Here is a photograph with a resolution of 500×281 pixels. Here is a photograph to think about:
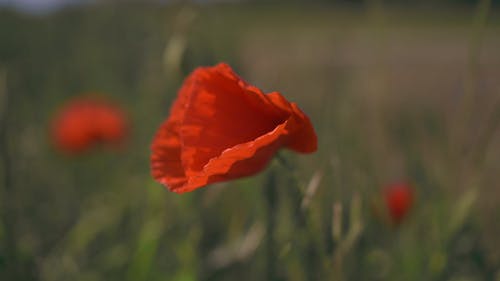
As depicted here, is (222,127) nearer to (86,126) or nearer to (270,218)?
(270,218)

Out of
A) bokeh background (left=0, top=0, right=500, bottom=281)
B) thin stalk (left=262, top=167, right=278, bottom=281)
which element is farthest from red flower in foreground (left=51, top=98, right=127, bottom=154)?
thin stalk (left=262, top=167, right=278, bottom=281)

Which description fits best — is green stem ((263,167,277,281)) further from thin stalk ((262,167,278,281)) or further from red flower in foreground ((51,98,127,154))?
red flower in foreground ((51,98,127,154))

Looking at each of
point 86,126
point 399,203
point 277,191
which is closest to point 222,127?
point 277,191

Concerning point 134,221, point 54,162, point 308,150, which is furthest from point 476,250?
point 54,162

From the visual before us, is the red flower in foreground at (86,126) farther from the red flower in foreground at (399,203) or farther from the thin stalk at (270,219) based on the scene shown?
the thin stalk at (270,219)

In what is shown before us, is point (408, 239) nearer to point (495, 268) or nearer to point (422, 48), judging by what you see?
point (495, 268)

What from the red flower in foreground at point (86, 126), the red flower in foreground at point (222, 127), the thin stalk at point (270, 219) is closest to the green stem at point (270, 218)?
the thin stalk at point (270, 219)
